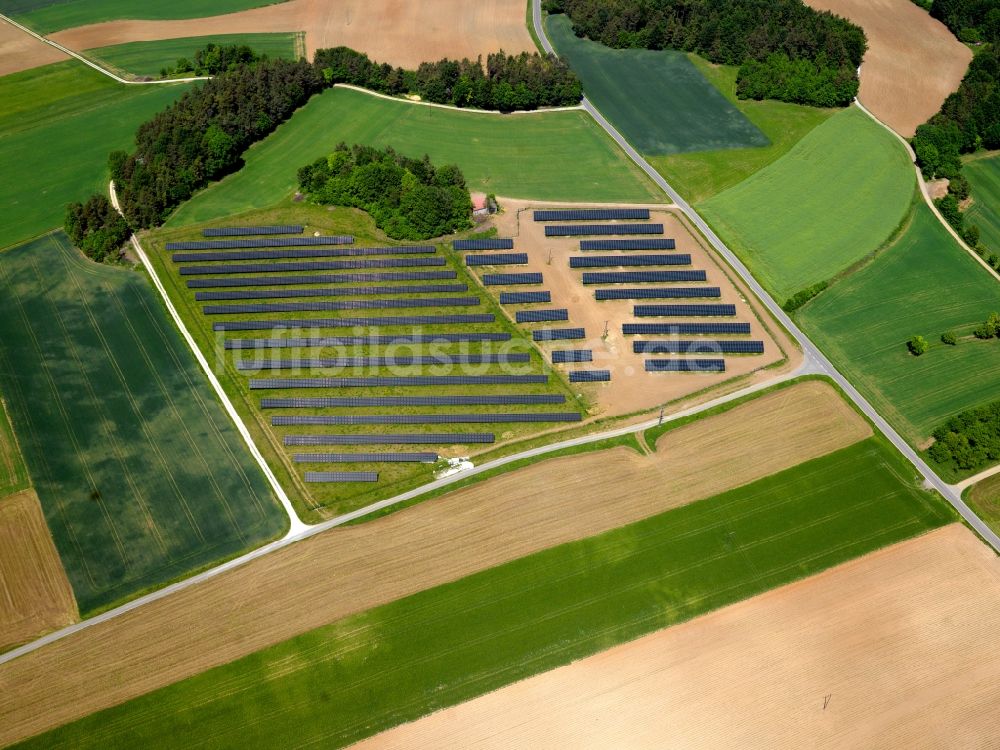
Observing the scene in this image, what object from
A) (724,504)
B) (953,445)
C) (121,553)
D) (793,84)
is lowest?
(121,553)

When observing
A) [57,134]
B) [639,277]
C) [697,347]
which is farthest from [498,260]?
[57,134]

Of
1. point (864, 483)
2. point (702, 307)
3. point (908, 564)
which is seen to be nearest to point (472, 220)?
point (702, 307)

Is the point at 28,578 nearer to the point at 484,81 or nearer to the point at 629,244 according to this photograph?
the point at 629,244

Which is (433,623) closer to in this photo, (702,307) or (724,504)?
(724,504)

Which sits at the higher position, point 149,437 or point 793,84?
point 793,84

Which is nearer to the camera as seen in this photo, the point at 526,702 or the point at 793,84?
the point at 526,702
